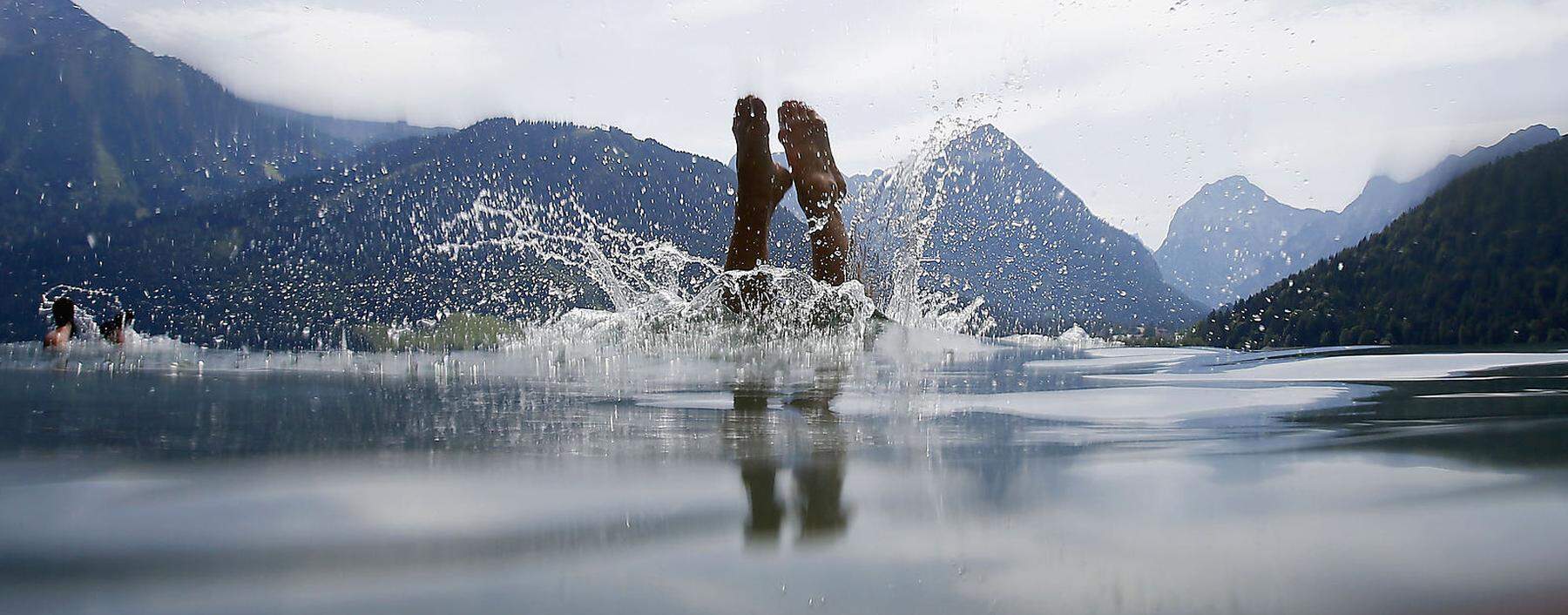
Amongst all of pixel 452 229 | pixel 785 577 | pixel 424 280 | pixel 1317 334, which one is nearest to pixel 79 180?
pixel 452 229

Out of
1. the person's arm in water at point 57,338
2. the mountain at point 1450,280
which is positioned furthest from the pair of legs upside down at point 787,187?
the mountain at point 1450,280

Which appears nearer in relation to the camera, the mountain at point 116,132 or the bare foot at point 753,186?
the bare foot at point 753,186

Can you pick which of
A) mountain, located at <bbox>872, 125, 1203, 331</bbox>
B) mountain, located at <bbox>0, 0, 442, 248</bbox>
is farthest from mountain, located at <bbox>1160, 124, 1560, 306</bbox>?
mountain, located at <bbox>0, 0, 442, 248</bbox>

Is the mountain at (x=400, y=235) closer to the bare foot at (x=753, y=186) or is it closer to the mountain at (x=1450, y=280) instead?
the mountain at (x=1450, y=280)

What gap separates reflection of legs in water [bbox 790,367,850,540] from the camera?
2.58 metres

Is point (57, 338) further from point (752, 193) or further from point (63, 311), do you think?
point (752, 193)

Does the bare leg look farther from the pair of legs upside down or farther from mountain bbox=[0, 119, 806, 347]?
mountain bbox=[0, 119, 806, 347]

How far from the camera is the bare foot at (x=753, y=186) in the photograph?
18.3 m

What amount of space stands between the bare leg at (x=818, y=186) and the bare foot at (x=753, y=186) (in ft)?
1.68

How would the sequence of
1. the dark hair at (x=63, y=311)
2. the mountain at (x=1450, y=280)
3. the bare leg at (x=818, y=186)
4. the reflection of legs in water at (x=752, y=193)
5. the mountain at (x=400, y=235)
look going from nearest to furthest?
the dark hair at (x=63, y=311), the reflection of legs in water at (x=752, y=193), the bare leg at (x=818, y=186), the mountain at (x=1450, y=280), the mountain at (x=400, y=235)

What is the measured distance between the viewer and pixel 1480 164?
43.6m

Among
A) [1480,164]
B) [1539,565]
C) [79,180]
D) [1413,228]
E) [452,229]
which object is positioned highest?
[79,180]

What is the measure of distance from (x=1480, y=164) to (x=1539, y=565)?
52190 millimetres

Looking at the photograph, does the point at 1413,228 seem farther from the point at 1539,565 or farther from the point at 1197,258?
the point at 1197,258
